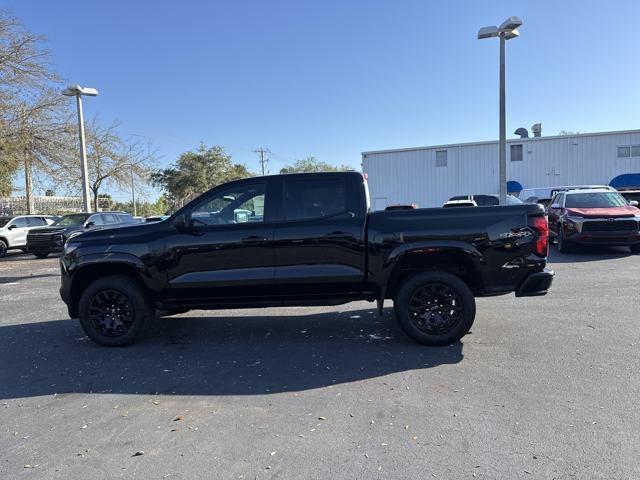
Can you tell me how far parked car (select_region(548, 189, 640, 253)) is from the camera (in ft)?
39.0

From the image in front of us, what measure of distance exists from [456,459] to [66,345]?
495 centimetres

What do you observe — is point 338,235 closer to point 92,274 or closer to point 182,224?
point 182,224

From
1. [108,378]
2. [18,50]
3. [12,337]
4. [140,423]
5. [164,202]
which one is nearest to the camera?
[140,423]

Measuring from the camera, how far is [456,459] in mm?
3035

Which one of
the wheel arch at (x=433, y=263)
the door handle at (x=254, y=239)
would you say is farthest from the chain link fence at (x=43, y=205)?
the wheel arch at (x=433, y=263)

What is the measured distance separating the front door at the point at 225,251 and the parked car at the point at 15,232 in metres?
16.8

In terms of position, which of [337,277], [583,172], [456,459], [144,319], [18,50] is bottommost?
[456,459]

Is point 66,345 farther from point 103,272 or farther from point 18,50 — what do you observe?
point 18,50

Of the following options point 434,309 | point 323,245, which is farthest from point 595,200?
point 323,245

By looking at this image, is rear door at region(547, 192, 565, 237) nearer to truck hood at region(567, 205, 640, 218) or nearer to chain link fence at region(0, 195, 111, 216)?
truck hood at region(567, 205, 640, 218)

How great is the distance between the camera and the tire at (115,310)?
557cm

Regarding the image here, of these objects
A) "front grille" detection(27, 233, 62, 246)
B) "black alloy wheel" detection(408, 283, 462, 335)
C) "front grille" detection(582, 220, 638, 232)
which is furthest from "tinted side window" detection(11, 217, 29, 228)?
"front grille" detection(582, 220, 638, 232)

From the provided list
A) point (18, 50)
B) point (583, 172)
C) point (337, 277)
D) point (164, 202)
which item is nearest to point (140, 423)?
point (337, 277)

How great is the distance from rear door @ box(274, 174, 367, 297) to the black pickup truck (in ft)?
0.04
